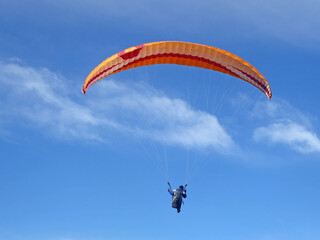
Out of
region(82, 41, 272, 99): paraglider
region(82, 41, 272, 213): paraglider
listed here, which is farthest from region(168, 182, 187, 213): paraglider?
region(82, 41, 272, 99): paraglider

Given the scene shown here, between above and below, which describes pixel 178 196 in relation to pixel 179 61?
below

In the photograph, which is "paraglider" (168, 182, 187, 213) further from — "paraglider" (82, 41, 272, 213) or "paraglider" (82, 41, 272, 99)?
"paraglider" (82, 41, 272, 99)

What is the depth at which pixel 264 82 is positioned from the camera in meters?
38.8

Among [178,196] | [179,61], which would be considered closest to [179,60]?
[179,61]

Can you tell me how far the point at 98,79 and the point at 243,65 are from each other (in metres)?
9.82

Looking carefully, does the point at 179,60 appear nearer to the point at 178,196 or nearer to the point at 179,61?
the point at 179,61

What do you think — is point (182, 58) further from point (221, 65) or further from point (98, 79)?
point (98, 79)

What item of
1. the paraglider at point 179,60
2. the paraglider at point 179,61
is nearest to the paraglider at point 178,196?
the paraglider at point 179,61

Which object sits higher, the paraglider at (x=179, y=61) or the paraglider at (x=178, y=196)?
the paraglider at (x=179, y=61)

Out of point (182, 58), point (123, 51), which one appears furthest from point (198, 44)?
point (123, 51)

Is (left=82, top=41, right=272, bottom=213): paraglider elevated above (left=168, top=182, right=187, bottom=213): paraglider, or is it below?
above

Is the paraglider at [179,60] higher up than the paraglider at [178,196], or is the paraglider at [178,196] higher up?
the paraglider at [179,60]

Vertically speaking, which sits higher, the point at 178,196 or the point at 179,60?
the point at 179,60

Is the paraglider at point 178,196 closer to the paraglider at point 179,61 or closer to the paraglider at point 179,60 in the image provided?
the paraglider at point 179,61
